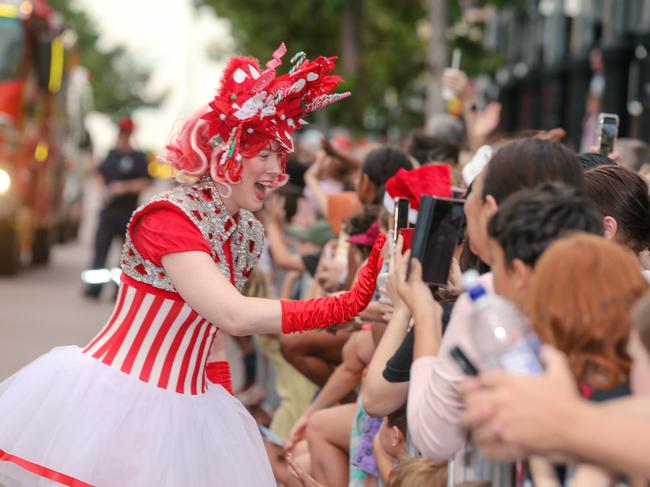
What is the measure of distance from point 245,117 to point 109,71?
8351 centimetres

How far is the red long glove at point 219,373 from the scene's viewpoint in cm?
423

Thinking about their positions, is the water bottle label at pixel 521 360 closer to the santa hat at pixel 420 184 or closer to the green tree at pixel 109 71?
the santa hat at pixel 420 184

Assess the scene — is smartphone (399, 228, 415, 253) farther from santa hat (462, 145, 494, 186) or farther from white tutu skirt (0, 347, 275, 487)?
santa hat (462, 145, 494, 186)

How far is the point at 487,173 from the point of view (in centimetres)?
304

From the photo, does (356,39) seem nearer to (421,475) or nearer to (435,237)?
(421,475)

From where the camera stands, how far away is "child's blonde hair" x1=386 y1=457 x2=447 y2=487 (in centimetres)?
346

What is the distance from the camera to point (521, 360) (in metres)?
2.24

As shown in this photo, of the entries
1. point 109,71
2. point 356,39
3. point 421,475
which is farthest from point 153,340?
point 109,71

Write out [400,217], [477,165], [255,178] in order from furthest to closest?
[477,165], [255,178], [400,217]

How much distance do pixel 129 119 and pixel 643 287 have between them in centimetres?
1249

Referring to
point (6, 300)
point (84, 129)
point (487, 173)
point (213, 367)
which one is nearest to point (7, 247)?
point (6, 300)

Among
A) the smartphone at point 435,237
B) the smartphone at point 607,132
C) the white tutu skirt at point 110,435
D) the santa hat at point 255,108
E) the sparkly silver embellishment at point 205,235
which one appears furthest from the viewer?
the smartphone at point 607,132

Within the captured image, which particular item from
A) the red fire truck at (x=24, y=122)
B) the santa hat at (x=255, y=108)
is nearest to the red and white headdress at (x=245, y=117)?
the santa hat at (x=255, y=108)

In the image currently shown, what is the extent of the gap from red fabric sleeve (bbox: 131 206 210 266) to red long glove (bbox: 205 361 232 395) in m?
0.56
